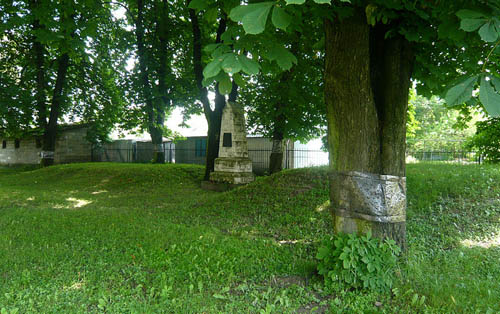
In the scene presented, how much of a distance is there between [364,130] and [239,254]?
2.43 m

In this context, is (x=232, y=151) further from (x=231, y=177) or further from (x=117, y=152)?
(x=117, y=152)

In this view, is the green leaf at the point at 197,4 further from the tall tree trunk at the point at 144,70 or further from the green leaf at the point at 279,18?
the tall tree trunk at the point at 144,70

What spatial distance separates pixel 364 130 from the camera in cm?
352

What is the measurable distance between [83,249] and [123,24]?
15.7 meters

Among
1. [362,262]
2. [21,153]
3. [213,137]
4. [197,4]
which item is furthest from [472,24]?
[21,153]

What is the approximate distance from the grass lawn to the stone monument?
3.24 m

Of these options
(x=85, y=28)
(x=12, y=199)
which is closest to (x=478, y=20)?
(x=85, y=28)

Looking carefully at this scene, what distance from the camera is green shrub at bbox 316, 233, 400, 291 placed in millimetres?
3204

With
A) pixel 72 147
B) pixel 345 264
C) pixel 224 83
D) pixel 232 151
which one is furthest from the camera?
pixel 72 147

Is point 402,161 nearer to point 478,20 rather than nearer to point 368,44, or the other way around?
point 368,44

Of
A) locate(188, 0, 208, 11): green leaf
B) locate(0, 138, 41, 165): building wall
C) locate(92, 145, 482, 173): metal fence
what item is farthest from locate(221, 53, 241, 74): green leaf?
locate(0, 138, 41, 165): building wall

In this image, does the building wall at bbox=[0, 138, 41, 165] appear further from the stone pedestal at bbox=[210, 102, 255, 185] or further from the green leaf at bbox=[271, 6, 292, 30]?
the green leaf at bbox=[271, 6, 292, 30]

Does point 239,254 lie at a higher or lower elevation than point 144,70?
lower

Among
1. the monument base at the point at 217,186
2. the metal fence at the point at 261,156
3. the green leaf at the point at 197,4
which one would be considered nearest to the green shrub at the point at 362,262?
the green leaf at the point at 197,4
